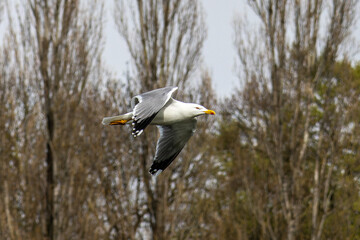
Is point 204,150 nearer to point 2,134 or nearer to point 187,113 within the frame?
point 2,134

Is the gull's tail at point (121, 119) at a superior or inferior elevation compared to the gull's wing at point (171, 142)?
superior

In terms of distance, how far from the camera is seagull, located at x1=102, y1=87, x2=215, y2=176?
453 cm

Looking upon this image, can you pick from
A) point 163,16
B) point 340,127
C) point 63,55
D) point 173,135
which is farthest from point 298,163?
point 173,135

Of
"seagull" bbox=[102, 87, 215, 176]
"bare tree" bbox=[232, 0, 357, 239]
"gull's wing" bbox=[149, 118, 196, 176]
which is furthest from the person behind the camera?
"bare tree" bbox=[232, 0, 357, 239]

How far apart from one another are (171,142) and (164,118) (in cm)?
70

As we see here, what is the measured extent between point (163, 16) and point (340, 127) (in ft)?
12.3

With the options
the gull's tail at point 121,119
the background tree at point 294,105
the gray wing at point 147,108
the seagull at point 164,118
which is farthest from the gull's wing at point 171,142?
the background tree at point 294,105

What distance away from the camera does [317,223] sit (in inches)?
500

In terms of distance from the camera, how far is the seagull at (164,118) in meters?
4.53

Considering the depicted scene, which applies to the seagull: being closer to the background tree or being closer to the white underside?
the white underside

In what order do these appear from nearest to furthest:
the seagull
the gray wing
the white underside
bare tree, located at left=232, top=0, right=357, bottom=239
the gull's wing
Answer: the gray wing
the seagull
the white underside
the gull's wing
bare tree, located at left=232, top=0, right=357, bottom=239

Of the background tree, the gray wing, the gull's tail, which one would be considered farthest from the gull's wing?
the background tree

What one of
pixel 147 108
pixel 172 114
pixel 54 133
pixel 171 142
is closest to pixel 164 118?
pixel 172 114

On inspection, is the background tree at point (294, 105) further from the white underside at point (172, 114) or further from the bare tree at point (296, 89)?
the white underside at point (172, 114)
